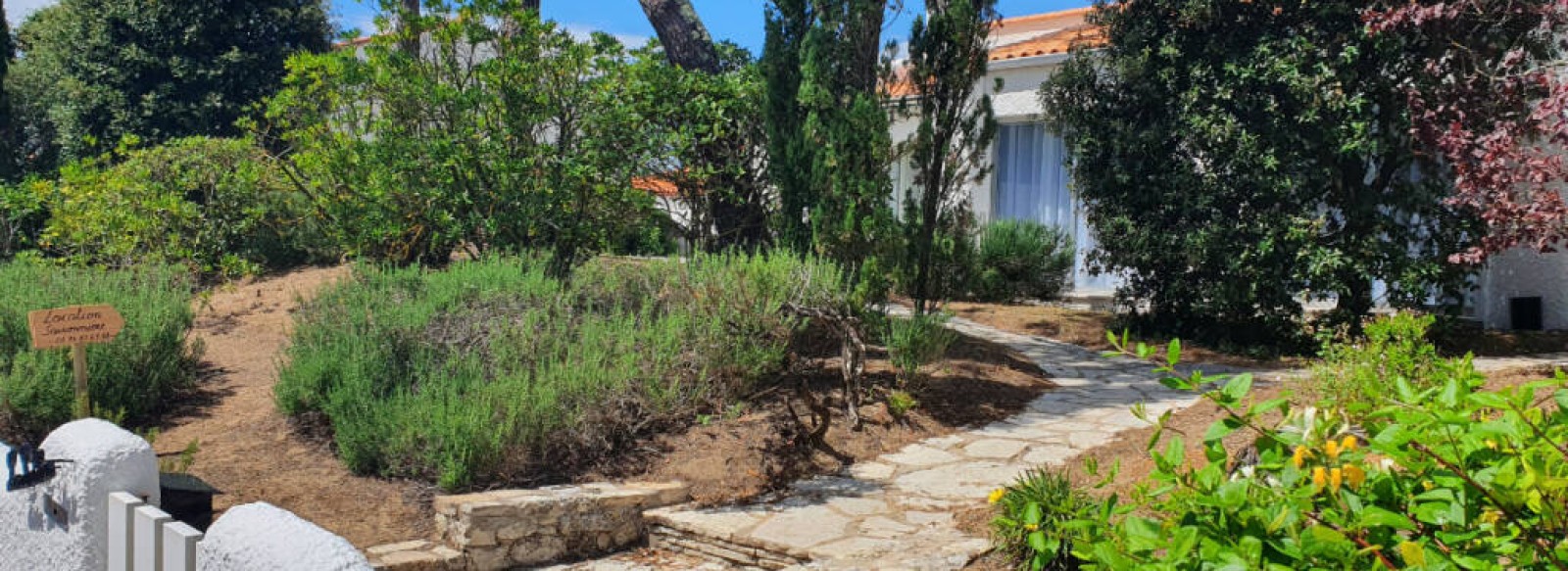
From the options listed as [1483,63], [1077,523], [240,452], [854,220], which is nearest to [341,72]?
[240,452]

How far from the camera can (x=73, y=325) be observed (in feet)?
20.6

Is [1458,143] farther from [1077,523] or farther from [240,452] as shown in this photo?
[240,452]

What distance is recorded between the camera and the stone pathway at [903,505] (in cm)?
521

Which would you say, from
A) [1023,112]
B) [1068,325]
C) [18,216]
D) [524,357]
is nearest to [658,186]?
[524,357]

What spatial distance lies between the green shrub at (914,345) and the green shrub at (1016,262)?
5.61 metres

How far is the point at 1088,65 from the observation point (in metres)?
11.6

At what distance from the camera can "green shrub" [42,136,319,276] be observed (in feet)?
39.3

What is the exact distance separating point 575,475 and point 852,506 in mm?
1562

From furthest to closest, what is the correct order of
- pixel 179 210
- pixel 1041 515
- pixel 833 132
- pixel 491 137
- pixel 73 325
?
pixel 179 210
pixel 491 137
pixel 833 132
pixel 73 325
pixel 1041 515

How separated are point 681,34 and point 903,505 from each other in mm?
7408

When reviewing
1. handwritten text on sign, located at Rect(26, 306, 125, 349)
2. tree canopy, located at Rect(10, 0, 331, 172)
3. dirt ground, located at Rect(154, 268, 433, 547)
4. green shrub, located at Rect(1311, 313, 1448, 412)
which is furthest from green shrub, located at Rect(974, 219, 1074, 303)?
tree canopy, located at Rect(10, 0, 331, 172)

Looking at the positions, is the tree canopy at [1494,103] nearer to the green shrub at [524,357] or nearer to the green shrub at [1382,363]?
the green shrub at [1382,363]

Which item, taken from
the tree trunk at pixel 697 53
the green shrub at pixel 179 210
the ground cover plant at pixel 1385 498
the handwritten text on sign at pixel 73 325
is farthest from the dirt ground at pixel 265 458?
the ground cover plant at pixel 1385 498

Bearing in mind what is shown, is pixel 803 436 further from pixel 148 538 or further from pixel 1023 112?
pixel 1023 112
